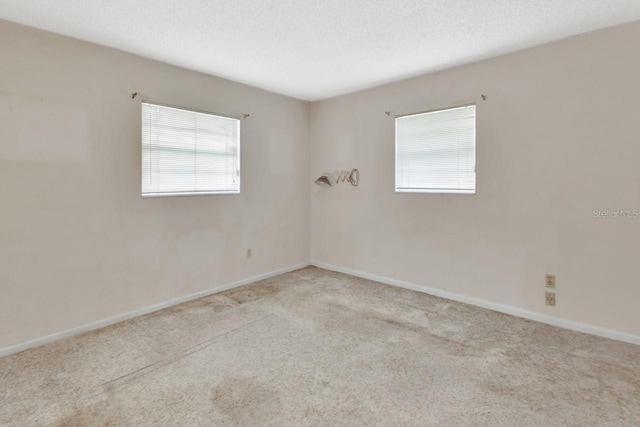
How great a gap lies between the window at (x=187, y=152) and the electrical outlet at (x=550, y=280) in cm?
327

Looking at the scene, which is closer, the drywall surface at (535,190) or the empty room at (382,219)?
the empty room at (382,219)

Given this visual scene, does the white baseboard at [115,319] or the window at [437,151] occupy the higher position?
the window at [437,151]

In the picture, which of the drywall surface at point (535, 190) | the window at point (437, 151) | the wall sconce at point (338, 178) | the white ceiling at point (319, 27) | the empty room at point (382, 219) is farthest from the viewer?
the wall sconce at point (338, 178)

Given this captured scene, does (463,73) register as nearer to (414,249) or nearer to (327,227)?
(414,249)

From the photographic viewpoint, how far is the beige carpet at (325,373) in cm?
175

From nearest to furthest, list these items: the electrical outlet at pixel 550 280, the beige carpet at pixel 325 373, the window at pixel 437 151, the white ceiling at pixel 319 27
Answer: the beige carpet at pixel 325 373 < the white ceiling at pixel 319 27 < the electrical outlet at pixel 550 280 < the window at pixel 437 151

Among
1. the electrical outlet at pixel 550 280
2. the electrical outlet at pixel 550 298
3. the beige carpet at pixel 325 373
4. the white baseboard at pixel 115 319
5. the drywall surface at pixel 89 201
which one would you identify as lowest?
the beige carpet at pixel 325 373

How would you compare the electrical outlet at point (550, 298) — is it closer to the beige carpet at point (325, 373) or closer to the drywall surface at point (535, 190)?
the drywall surface at point (535, 190)

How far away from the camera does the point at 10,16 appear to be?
7.59ft

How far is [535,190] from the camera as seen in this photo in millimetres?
2916

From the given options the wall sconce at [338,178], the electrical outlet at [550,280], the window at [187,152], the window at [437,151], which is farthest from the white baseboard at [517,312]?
the window at [187,152]

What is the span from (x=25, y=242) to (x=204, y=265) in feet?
5.04

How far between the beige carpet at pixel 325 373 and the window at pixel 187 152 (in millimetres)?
1308

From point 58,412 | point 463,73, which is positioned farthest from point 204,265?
point 463,73
